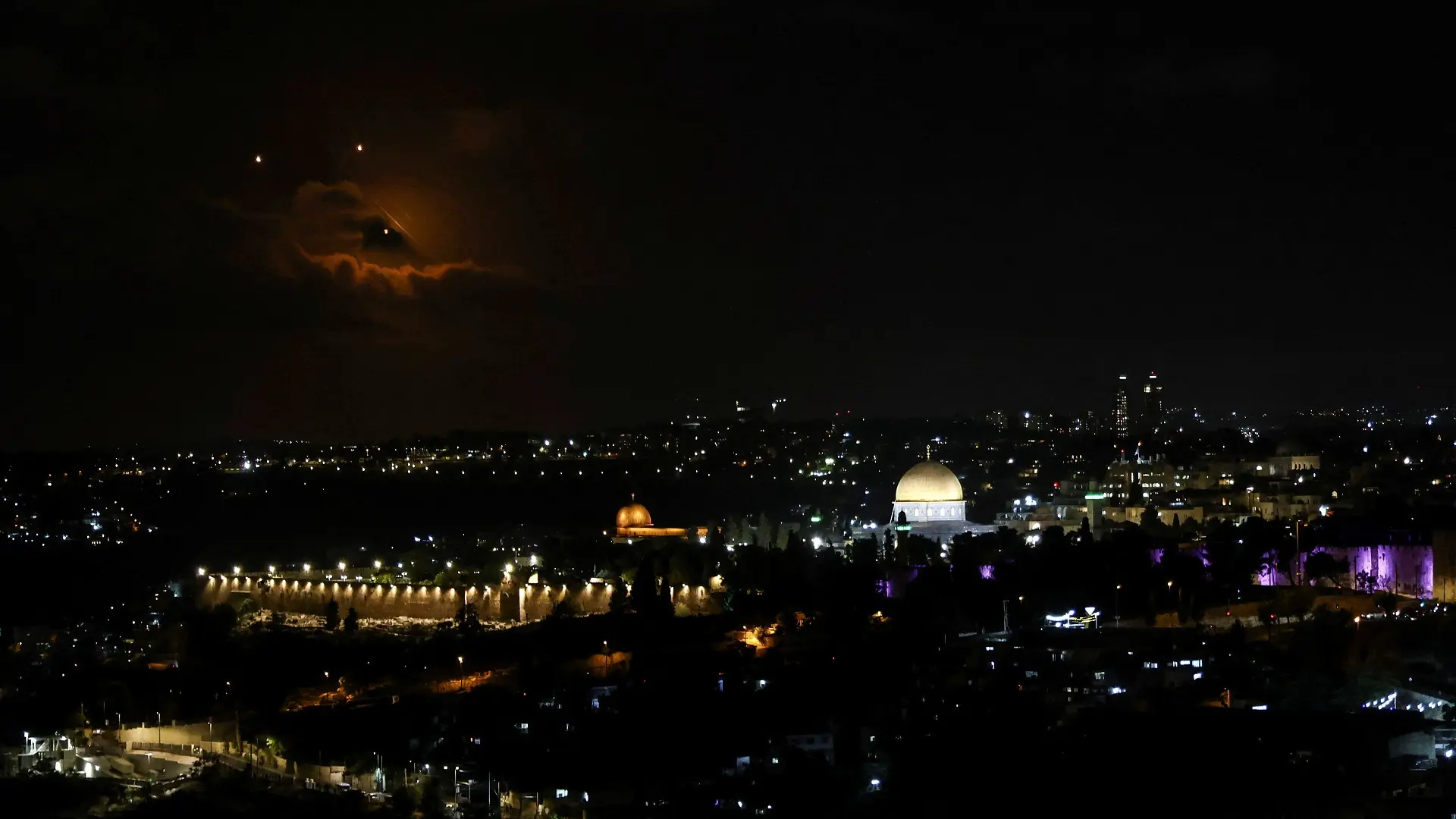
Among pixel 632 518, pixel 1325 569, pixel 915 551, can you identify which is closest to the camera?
pixel 1325 569

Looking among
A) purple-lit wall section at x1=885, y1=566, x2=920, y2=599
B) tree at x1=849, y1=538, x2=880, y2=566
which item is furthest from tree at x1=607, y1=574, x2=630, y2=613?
purple-lit wall section at x1=885, y1=566, x2=920, y2=599

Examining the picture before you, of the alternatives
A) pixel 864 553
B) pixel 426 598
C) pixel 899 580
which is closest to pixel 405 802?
pixel 899 580

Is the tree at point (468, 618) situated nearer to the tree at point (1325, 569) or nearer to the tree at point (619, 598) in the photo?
the tree at point (619, 598)

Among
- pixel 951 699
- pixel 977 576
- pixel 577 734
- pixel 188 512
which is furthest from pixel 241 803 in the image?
pixel 188 512

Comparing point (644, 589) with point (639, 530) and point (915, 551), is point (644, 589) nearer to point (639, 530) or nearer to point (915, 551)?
point (915, 551)

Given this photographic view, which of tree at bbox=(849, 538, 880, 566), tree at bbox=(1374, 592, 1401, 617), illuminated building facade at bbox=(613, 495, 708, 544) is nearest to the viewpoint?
tree at bbox=(1374, 592, 1401, 617)

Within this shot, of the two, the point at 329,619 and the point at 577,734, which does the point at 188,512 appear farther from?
the point at 577,734

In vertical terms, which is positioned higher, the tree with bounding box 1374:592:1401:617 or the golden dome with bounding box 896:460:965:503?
the golden dome with bounding box 896:460:965:503

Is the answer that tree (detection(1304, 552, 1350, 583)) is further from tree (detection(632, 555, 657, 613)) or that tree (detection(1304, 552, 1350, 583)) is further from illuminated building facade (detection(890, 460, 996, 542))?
tree (detection(632, 555, 657, 613))
